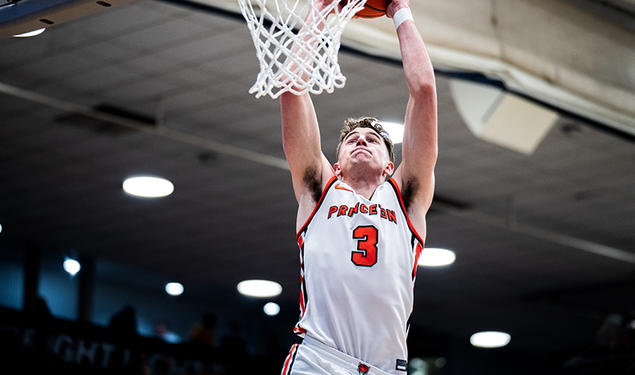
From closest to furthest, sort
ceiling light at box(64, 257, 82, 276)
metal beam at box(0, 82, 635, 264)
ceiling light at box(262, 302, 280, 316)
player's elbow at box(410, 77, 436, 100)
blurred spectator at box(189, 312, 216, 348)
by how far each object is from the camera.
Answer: player's elbow at box(410, 77, 436, 100), metal beam at box(0, 82, 635, 264), blurred spectator at box(189, 312, 216, 348), ceiling light at box(64, 257, 82, 276), ceiling light at box(262, 302, 280, 316)

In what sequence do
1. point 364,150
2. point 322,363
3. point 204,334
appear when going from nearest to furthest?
1. point 322,363
2. point 364,150
3. point 204,334

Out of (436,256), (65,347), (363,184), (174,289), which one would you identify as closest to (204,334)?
(436,256)

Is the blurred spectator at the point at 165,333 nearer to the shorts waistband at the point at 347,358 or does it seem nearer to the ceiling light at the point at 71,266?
the ceiling light at the point at 71,266

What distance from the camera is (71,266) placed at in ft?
50.9

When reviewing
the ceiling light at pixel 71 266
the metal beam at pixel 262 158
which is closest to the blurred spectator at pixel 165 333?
the ceiling light at pixel 71 266

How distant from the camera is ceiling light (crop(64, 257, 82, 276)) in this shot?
15438 mm

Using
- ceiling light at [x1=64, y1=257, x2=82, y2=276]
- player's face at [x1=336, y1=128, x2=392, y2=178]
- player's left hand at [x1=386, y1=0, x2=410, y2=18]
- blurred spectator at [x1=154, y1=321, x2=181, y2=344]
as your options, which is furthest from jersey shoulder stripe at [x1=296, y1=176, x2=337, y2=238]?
blurred spectator at [x1=154, y1=321, x2=181, y2=344]

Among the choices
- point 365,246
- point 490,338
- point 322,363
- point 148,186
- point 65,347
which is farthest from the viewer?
point 490,338

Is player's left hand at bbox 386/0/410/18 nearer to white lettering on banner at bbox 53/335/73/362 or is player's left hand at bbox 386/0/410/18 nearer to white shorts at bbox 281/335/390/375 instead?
white shorts at bbox 281/335/390/375

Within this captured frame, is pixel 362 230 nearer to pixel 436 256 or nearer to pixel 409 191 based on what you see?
pixel 409 191

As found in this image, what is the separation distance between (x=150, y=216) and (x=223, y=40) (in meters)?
5.15

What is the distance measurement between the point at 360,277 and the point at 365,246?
0.41 feet

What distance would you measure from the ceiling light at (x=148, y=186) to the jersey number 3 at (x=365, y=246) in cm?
685

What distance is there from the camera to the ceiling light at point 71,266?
50.6ft
